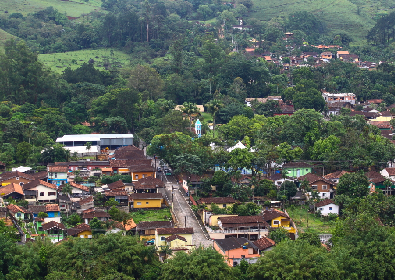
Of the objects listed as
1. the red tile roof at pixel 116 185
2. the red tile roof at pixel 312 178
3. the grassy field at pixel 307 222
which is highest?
the red tile roof at pixel 312 178

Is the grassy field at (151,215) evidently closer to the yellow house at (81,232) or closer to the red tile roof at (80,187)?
the yellow house at (81,232)

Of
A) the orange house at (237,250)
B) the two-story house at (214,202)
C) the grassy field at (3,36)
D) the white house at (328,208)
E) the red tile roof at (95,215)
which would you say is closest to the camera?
the orange house at (237,250)

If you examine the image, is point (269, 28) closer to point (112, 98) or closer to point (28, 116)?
point (112, 98)

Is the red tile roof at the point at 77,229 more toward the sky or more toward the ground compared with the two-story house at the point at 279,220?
more toward the sky

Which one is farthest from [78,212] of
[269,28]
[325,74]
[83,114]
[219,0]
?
[219,0]

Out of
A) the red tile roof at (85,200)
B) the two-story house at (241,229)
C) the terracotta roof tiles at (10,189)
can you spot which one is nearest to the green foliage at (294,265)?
the two-story house at (241,229)

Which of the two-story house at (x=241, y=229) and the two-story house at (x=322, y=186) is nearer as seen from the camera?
the two-story house at (x=241, y=229)
